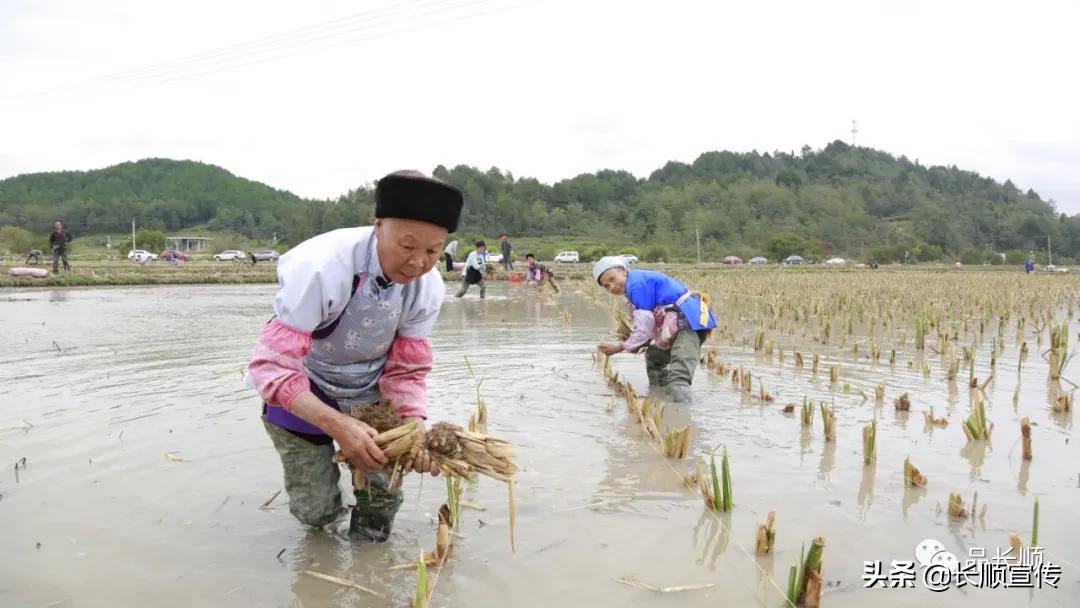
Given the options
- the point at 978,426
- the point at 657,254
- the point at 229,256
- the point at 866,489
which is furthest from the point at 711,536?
the point at 229,256

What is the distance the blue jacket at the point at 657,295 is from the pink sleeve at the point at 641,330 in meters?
0.07

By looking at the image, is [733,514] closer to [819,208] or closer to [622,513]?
[622,513]

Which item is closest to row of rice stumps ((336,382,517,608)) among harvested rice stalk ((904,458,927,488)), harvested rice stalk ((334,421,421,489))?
harvested rice stalk ((334,421,421,489))

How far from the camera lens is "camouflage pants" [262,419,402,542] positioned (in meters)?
3.14

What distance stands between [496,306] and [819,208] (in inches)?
3830

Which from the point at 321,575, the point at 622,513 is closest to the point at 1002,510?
the point at 622,513

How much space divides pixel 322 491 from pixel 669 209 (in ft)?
340

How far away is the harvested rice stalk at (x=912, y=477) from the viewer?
3.74 meters

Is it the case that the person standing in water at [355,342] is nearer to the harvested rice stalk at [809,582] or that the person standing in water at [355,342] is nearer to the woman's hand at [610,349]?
the harvested rice stalk at [809,582]

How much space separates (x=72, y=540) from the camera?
3176 millimetres

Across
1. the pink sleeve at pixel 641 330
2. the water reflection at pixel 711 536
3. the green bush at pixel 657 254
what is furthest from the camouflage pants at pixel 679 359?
the green bush at pixel 657 254

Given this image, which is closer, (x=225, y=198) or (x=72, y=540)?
(x=72, y=540)

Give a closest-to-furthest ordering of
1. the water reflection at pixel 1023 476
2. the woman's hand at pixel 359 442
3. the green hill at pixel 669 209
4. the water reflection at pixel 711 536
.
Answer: the woman's hand at pixel 359 442
the water reflection at pixel 711 536
the water reflection at pixel 1023 476
the green hill at pixel 669 209

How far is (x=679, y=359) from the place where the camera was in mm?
6230
